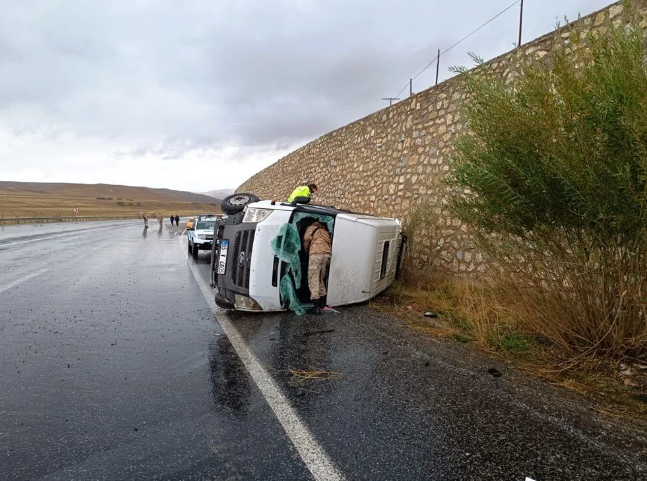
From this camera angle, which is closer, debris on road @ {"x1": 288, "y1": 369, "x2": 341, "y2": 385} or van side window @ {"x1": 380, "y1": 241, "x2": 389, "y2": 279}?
debris on road @ {"x1": 288, "y1": 369, "x2": 341, "y2": 385}

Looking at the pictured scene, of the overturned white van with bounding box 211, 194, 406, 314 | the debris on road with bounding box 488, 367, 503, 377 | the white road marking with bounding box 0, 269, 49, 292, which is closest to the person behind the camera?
the debris on road with bounding box 488, 367, 503, 377

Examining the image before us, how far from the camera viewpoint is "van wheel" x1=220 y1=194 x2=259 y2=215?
7293 millimetres

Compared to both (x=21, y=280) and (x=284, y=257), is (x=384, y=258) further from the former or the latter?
(x=21, y=280)

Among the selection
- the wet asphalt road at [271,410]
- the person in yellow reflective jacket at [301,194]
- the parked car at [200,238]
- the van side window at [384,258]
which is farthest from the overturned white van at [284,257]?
the parked car at [200,238]

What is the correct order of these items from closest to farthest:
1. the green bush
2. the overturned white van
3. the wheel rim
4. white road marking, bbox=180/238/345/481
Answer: white road marking, bbox=180/238/345/481, the green bush, the overturned white van, the wheel rim

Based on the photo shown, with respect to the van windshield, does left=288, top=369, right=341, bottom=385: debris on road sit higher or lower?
lower

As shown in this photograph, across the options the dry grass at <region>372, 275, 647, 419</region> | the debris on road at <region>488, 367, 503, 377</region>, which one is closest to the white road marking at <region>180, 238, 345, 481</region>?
the debris on road at <region>488, 367, 503, 377</region>

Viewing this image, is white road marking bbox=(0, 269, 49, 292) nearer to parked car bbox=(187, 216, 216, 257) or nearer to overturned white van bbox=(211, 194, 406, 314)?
overturned white van bbox=(211, 194, 406, 314)

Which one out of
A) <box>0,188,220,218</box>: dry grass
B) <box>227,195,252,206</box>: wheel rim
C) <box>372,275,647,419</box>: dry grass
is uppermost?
<box>227,195,252,206</box>: wheel rim

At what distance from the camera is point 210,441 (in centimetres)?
280

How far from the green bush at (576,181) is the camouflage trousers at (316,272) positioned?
233 centimetres

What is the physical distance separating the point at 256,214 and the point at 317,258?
3.64 ft

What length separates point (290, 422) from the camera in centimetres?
307

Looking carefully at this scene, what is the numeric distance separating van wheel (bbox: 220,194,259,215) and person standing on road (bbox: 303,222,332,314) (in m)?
1.41
